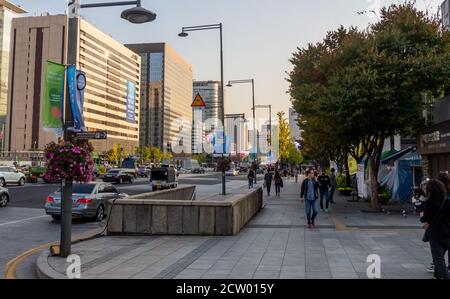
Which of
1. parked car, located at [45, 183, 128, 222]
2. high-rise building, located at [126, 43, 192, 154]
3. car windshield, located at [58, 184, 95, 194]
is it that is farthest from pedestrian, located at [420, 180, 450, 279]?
high-rise building, located at [126, 43, 192, 154]

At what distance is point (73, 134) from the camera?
958cm

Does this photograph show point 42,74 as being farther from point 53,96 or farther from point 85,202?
point 53,96

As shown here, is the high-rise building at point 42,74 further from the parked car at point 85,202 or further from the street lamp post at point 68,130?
the street lamp post at point 68,130

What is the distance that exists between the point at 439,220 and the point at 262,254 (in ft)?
12.7

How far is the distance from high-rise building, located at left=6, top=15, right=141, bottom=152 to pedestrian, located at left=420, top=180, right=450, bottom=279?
131 m

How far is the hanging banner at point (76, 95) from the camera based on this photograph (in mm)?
9242

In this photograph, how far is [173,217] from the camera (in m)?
12.8

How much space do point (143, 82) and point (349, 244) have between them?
177990 millimetres

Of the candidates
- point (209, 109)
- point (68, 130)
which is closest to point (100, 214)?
point (68, 130)

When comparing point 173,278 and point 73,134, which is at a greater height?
point 73,134

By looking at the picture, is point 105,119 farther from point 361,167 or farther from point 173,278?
point 173,278

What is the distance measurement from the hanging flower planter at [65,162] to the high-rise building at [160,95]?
6509 inches

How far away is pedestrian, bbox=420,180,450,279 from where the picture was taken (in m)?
7.08

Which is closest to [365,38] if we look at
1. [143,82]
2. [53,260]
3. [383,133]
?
[383,133]
